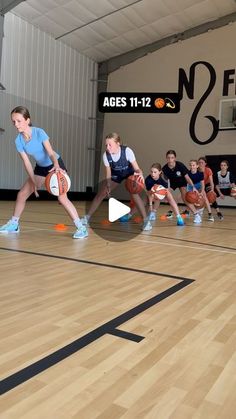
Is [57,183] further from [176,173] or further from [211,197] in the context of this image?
[211,197]

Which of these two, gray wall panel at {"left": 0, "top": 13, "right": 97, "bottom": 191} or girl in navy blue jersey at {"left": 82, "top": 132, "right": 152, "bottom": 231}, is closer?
girl in navy blue jersey at {"left": 82, "top": 132, "right": 152, "bottom": 231}

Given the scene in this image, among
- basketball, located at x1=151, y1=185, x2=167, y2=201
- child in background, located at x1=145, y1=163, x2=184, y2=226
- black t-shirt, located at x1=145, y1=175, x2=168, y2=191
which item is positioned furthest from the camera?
black t-shirt, located at x1=145, y1=175, x2=168, y2=191

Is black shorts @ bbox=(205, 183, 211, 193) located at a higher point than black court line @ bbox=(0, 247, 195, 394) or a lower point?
higher

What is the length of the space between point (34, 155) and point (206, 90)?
942 centimetres

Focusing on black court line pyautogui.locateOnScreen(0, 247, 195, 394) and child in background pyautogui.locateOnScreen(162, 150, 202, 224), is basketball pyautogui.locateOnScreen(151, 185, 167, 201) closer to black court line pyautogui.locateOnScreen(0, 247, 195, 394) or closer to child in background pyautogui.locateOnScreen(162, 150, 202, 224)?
child in background pyautogui.locateOnScreen(162, 150, 202, 224)

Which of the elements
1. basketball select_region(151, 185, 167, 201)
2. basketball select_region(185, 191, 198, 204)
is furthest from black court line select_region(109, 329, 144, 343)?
basketball select_region(185, 191, 198, 204)

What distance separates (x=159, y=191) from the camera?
523 cm

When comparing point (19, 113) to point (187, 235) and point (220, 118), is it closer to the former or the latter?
point (187, 235)

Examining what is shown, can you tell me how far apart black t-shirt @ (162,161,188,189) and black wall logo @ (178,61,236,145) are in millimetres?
6222

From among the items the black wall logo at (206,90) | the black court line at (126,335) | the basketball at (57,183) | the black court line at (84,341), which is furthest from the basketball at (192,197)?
the black wall logo at (206,90)

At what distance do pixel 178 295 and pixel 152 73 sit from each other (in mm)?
11800

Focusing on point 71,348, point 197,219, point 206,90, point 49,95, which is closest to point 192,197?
point 197,219

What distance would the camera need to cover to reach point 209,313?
1666 millimetres

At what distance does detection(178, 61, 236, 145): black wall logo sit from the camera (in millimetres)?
11719
